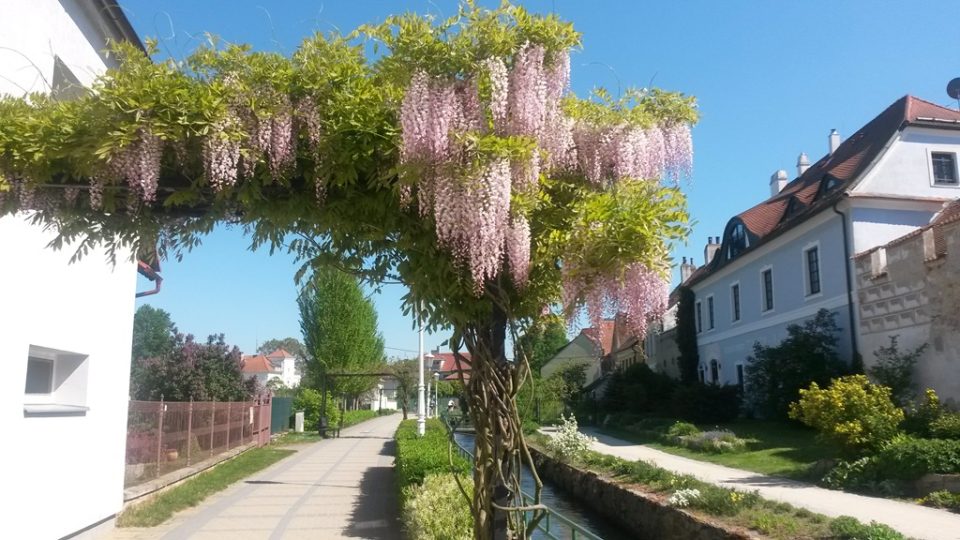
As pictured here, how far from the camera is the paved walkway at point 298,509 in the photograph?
9.52m

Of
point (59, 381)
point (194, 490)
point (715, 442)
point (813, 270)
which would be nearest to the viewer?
point (59, 381)

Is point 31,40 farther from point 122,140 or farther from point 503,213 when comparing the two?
point 503,213

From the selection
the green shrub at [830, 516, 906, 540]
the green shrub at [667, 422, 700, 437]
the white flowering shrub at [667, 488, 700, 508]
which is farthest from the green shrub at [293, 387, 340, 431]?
the green shrub at [830, 516, 906, 540]

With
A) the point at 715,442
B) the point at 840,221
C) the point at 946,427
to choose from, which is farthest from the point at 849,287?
the point at 946,427

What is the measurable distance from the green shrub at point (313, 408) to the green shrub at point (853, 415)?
26560 mm

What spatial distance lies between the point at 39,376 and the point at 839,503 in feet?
36.5

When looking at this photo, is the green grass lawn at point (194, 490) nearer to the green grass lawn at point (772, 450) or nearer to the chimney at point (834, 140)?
the green grass lawn at point (772, 450)

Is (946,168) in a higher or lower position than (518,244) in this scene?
higher

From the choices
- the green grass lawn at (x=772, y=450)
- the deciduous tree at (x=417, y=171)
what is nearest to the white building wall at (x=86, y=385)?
the deciduous tree at (x=417, y=171)

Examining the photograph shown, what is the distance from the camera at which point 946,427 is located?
12.8m

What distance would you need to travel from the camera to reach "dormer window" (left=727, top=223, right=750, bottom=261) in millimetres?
28102

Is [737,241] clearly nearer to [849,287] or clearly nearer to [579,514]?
[849,287]

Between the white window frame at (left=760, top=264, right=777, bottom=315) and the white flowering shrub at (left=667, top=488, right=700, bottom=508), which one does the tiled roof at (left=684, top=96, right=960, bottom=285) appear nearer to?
the white window frame at (left=760, top=264, right=777, bottom=315)

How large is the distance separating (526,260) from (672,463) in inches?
588
